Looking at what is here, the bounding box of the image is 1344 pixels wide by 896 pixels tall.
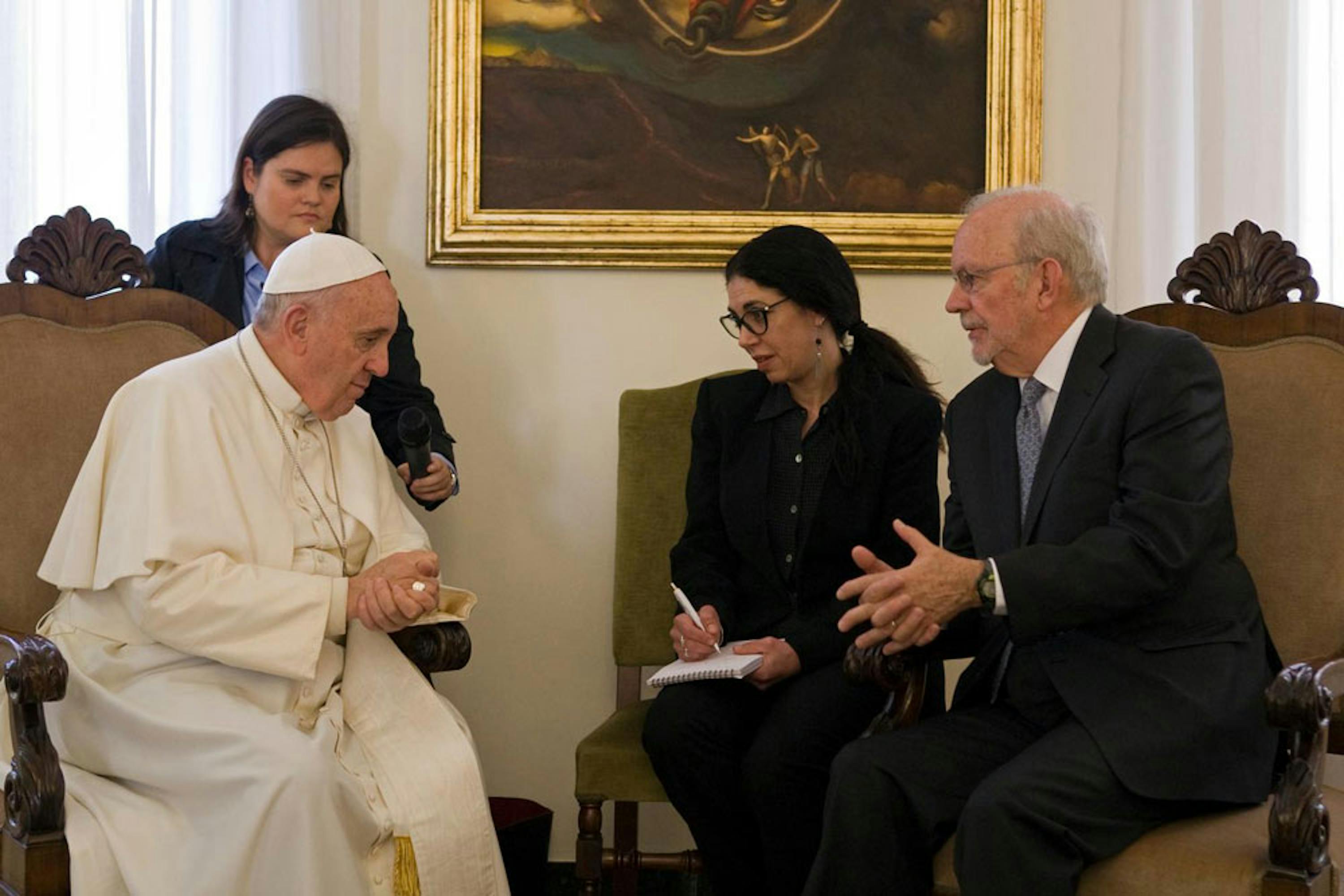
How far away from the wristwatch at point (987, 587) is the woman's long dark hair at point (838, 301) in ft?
2.76

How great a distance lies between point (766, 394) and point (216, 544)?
4.70ft

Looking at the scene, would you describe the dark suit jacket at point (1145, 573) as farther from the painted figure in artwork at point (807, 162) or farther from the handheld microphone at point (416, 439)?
the painted figure in artwork at point (807, 162)

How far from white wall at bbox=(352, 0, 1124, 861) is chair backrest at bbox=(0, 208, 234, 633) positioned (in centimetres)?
87

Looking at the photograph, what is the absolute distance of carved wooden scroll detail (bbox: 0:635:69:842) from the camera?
271cm

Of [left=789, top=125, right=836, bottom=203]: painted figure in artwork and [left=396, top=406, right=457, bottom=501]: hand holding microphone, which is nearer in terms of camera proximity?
[left=396, top=406, right=457, bottom=501]: hand holding microphone

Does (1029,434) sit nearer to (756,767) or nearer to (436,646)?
(756,767)

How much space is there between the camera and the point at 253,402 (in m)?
3.40

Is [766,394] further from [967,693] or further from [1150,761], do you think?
[1150,761]

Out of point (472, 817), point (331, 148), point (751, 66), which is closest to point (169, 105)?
point (331, 148)

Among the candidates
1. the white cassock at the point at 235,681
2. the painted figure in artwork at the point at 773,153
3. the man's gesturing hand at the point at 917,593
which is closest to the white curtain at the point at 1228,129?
the painted figure in artwork at the point at 773,153

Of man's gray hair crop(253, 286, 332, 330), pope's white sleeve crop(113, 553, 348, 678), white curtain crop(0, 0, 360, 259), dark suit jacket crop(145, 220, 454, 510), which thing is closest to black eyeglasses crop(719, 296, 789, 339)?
dark suit jacket crop(145, 220, 454, 510)

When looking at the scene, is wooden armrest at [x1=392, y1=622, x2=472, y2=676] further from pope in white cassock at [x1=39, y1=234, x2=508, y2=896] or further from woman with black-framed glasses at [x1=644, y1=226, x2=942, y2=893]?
woman with black-framed glasses at [x1=644, y1=226, x2=942, y2=893]

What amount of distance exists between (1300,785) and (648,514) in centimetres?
200

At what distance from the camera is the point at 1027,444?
315 cm
